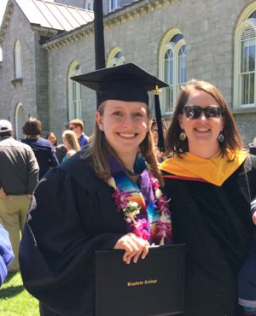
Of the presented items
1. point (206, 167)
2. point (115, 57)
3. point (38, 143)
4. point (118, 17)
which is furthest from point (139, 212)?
point (115, 57)

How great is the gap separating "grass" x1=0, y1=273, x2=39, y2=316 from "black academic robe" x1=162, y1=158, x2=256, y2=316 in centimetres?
245

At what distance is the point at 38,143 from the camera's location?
581 centimetres

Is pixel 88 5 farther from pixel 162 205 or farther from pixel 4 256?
pixel 4 256

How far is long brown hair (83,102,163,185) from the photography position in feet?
5.94

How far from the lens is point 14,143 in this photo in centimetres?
482

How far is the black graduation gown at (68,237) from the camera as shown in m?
1.70

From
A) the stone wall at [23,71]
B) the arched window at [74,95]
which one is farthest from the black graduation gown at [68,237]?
the stone wall at [23,71]

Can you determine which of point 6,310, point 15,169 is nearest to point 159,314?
point 6,310

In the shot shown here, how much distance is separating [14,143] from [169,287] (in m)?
3.59

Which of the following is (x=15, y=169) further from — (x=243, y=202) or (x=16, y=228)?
(x=243, y=202)

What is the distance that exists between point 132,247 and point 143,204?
311 mm

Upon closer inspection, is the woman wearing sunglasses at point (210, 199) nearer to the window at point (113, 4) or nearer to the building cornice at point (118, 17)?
the building cornice at point (118, 17)

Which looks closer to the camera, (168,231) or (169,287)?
(169,287)

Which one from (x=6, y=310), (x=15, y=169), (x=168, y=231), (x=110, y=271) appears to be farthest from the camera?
(x=15, y=169)
